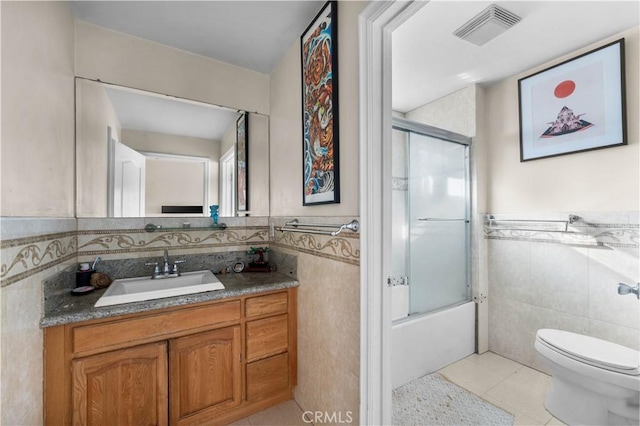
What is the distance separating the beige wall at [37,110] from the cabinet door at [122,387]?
2.38 ft

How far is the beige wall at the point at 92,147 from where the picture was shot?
1.54 meters

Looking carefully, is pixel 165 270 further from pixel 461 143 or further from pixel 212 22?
pixel 461 143

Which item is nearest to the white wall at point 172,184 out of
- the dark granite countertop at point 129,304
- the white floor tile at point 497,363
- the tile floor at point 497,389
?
the dark granite countertop at point 129,304

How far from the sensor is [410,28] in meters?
1.63

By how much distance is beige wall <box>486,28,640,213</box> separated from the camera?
164 centimetres

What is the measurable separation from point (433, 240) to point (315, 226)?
1.29 m

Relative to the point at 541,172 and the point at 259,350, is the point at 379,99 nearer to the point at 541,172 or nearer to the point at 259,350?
the point at 259,350

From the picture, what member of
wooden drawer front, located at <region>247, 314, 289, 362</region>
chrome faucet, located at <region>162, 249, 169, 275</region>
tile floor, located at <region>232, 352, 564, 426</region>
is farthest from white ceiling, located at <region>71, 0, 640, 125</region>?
tile floor, located at <region>232, 352, 564, 426</region>

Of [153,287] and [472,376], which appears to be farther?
[472,376]

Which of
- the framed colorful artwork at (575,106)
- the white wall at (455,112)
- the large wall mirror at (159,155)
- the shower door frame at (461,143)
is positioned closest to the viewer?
the large wall mirror at (159,155)

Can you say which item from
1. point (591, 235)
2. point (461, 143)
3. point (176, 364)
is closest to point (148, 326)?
point (176, 364)

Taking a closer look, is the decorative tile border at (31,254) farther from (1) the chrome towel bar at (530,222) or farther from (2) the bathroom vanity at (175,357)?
(1) the chrome towel bar at (530,222)

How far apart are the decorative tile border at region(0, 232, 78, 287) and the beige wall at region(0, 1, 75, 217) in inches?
4.0

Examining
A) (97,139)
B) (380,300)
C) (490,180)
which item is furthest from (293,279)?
(490,180)
